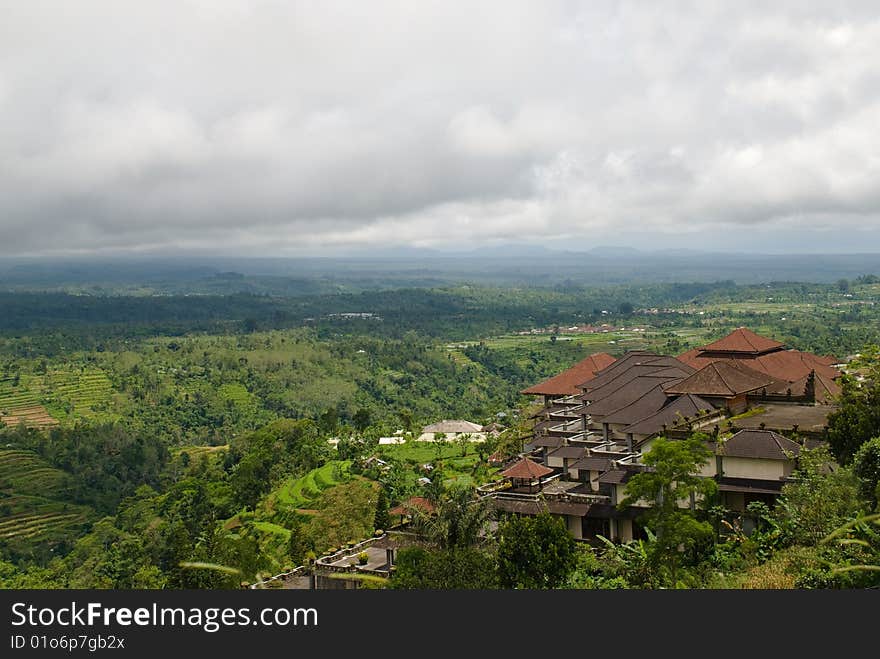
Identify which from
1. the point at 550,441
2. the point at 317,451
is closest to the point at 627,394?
the point at 550,441

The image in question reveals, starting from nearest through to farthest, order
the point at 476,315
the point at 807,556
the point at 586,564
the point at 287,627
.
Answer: the point at 287,627 < the point at 807,556 < the point at 586,564 < the point at 476,315

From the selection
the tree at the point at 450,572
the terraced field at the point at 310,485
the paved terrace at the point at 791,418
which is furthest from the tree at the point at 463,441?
the tree at the point at 450,572

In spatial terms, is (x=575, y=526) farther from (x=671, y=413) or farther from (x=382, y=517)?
(x=382, y=517)

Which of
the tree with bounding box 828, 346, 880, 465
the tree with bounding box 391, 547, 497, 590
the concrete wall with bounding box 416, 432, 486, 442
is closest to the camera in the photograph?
the tree with bounding box 391, 547, 497, 590

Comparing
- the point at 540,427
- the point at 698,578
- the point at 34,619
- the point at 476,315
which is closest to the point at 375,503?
the point at 540,427

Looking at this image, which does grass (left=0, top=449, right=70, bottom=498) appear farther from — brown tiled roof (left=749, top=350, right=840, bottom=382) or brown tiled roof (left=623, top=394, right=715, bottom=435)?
brown tiled roof (left=623, top=394, right=715, bottom=435)

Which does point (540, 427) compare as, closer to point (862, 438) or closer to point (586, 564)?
point (586, 564)

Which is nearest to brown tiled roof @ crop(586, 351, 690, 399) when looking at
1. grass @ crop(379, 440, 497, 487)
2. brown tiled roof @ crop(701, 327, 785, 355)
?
brown tiled roof @ crop(701, 327, 785, 355)
